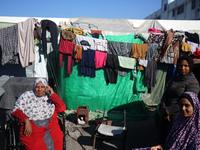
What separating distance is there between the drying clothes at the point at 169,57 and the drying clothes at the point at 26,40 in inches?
161

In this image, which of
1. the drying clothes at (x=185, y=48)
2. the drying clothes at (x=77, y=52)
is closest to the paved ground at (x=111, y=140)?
the drying clothes at (x=77, y=52)

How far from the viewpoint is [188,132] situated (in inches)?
79.8

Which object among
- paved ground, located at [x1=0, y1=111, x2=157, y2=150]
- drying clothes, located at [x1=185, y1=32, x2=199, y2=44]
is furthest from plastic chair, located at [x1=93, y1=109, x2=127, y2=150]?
drying clothes, located at [x1=185, y1=32, x2=199, y2=44]

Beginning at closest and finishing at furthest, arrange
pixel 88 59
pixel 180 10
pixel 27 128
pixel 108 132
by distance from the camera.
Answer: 1. pixel 27 128
2. pixel 108 132
3. pixel 88 59
4. pixel 180 10

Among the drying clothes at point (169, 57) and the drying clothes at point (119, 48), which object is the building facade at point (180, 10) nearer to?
the drying clothes at point (169, 57)

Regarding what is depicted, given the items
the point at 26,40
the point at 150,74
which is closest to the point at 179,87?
the point at 150,74

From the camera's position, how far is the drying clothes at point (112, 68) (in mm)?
5414

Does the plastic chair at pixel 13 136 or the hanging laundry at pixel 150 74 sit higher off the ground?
the hanging laundry at pixel 150 74

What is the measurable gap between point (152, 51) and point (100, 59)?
1.78 m

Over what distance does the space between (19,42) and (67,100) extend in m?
2.32

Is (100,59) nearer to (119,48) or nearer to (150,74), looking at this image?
(119,48)

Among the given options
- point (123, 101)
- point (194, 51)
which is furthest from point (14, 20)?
Result: point (194, 51)

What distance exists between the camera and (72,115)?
5406mm

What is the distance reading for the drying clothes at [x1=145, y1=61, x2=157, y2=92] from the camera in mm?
5605
